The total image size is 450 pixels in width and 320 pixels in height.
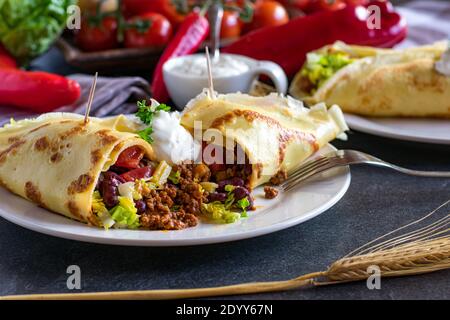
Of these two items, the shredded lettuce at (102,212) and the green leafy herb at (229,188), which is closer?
the shredded lettuce at (102,212)

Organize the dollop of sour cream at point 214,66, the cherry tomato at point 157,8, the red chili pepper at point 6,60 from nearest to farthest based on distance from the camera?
the dollop of sour cream at point 214,66, the red chili pepper at point 6,60, the cherry tomato at point 157,8

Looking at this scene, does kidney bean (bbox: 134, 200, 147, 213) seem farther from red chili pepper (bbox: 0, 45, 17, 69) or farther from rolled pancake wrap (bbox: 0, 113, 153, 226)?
red chili pepper (bbox: 0, 45, 17, 69)

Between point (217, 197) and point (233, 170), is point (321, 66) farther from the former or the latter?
point (217, 197)

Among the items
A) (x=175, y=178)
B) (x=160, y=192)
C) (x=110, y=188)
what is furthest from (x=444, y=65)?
(x=110, y=188)

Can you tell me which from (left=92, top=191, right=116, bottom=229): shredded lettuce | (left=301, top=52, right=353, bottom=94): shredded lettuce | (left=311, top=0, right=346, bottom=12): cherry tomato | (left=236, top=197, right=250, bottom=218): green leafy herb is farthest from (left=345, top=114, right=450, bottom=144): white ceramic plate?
(left=311, top=0, right=346, bottom=12): cherry tomato

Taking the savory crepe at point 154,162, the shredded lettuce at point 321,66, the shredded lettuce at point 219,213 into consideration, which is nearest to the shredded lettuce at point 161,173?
the savory crepe at point 154,162

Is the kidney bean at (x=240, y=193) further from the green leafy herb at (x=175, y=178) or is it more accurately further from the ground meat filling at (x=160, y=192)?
the green leafy herb at (x=175, y=178)
